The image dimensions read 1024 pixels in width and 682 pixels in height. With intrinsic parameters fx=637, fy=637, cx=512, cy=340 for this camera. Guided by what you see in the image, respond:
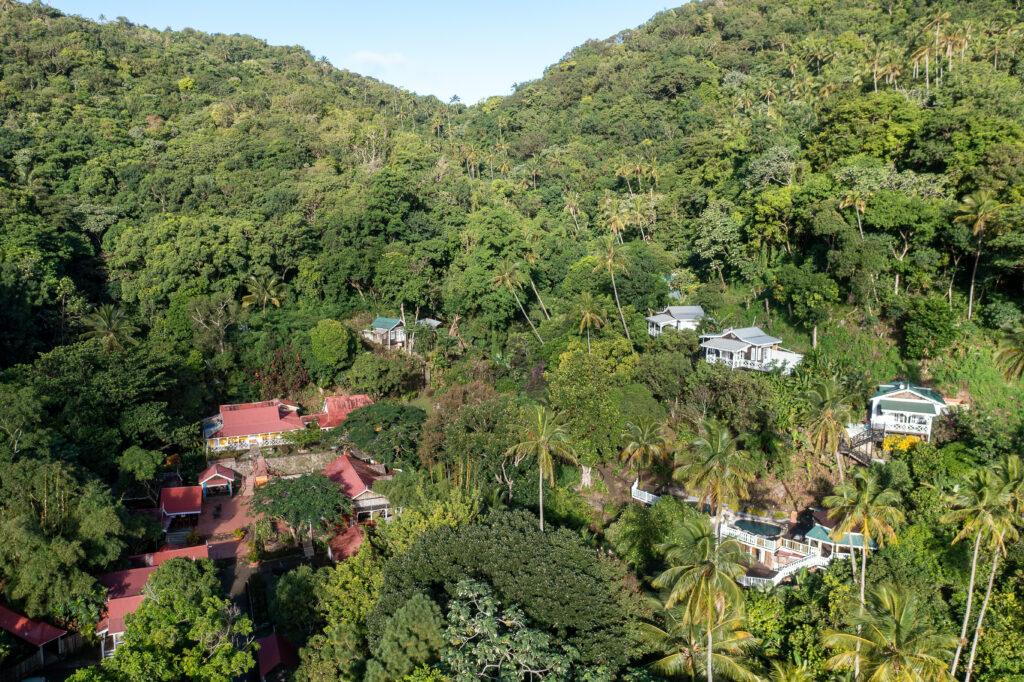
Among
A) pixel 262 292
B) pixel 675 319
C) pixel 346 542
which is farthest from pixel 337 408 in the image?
pixel 675 319

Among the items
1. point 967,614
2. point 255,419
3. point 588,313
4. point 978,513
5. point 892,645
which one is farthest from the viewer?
point 255,419

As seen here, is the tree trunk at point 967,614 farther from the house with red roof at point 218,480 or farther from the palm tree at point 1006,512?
the house with red roof at point 218,480

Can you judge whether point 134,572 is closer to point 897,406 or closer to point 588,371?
point 588,371

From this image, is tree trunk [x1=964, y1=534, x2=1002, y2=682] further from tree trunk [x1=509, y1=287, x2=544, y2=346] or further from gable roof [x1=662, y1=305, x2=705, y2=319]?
tree trunk [x1=509, y1=287, x2=544, y2=346]

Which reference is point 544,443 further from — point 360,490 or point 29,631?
point 29,631

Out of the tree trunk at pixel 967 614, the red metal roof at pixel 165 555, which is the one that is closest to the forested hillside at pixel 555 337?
the tree trunk at pixel 967 614

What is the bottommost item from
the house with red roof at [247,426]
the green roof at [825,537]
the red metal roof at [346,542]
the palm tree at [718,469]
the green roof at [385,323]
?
the red metal roof at [346,542]

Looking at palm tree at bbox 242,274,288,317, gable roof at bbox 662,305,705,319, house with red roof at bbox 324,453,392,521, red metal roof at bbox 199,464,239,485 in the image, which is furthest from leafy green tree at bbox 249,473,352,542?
gable roof at bbox 662,305,705,319
